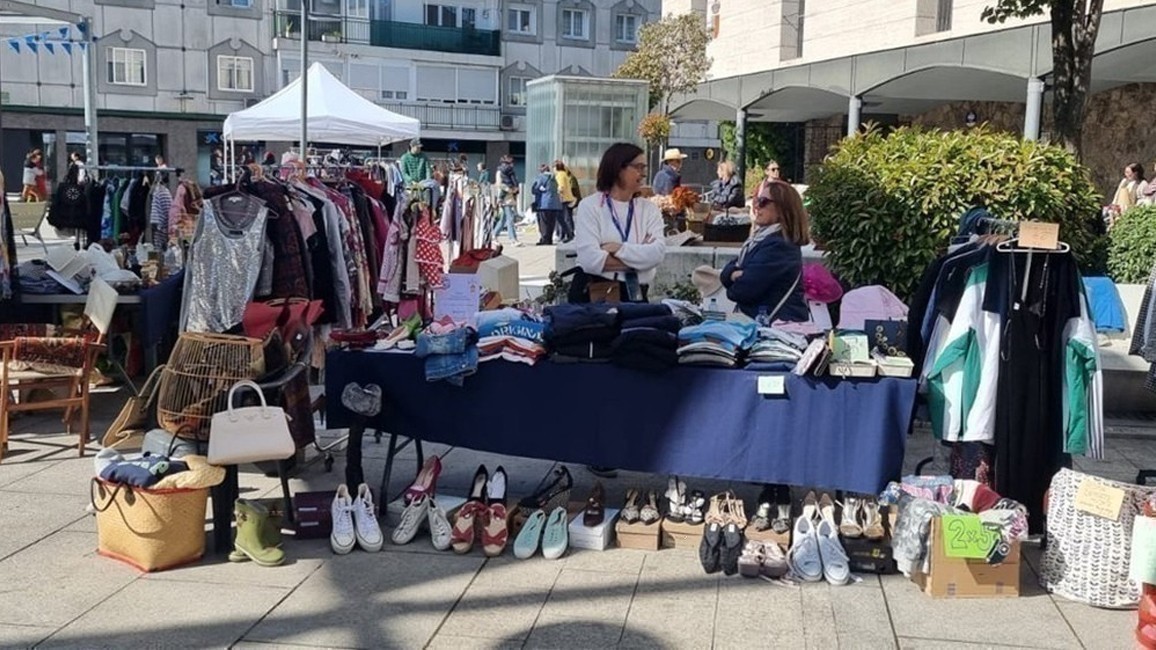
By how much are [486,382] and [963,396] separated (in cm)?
208

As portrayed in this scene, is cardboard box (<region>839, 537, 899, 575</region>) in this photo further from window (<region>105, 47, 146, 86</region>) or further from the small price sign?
window (<region>105, 47, 146, 86</region>)

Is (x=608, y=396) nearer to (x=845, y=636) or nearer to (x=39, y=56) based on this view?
(x=845, y=636)

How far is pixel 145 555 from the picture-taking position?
168 inches

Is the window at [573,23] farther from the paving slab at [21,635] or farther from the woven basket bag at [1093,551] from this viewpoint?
the paving slab at [21,635]

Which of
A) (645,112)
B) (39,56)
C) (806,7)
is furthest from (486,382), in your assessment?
Answer: (39,56)

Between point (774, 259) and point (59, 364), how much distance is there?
4107 millimetres

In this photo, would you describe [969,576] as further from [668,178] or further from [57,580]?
[668,178]

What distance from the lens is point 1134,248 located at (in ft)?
27.4

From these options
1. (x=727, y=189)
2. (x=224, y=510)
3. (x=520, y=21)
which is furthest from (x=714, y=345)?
(x=520, y=21)

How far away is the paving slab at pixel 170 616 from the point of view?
12.1ft

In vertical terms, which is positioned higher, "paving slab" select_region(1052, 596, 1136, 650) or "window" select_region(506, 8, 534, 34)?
"window" select_region(506, 8, 534, 34)

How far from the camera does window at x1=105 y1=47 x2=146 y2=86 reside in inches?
1332

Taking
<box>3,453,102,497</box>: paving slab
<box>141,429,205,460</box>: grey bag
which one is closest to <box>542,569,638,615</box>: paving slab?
<box>141,429,205,460</box>: grey bag

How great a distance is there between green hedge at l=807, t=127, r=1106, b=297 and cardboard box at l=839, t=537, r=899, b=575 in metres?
3.63
